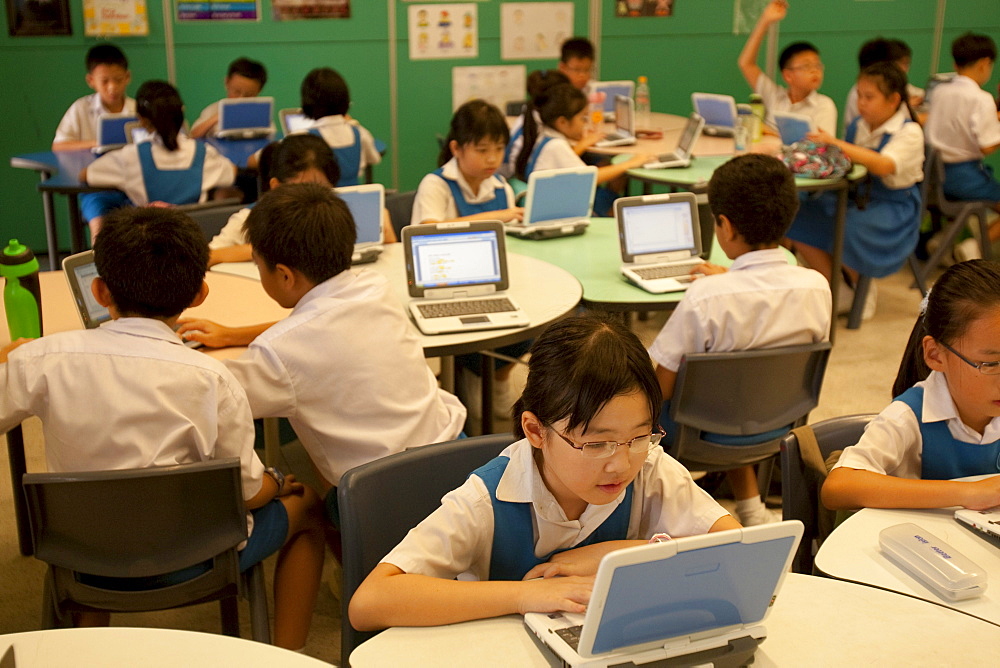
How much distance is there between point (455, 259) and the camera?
2.83 meters

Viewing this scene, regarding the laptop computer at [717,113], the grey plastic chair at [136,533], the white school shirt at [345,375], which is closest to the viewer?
the grey plastic chair at [136,533]

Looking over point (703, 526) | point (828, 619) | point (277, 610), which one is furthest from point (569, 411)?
point (277, 610)

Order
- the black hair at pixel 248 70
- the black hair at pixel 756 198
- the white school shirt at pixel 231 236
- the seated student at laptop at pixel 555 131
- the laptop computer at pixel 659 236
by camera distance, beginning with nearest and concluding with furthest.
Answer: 1. the black hair at pixel 756 198
2. the laptop computer at pixel 659 236
3. the white school shirt at pixel 231 236
4. the seated student at laptop at pixel 555 131
5. the black hair at pixel 248 70

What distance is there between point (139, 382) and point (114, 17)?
4649mm

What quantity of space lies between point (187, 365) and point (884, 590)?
1.23m

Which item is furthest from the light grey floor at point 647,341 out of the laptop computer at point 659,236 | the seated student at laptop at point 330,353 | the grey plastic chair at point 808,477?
the grey plastic chair at point 808,477

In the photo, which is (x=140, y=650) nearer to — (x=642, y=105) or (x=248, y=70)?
(x=248, y=70)

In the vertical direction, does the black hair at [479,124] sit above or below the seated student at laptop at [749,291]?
above

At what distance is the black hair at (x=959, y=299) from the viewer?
171 centimetres

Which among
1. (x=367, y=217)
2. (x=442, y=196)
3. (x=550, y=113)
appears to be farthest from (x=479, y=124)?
(x=550, y=113)

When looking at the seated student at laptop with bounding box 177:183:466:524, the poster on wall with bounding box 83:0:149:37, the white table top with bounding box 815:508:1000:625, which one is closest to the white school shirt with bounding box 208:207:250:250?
the seated student at laptop with bounding box 177:183:466:524

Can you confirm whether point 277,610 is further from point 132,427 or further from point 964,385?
point 964,385

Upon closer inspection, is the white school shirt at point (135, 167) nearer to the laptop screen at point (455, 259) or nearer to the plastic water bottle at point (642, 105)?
the laptop screen at point (455, 259)

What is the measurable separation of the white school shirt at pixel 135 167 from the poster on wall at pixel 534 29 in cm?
273
